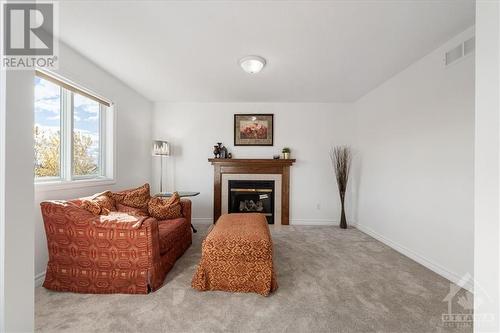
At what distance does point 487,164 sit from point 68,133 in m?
3.51

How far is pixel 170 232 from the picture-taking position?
7.48 feet

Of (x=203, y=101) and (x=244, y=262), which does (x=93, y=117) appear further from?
(x=244, y=262)

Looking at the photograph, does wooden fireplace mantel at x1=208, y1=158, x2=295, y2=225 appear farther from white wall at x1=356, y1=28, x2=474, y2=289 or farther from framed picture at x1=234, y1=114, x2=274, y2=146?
white wall at x1=356, y1=28, x2=474, y2=289

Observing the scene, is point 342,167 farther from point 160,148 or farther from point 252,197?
point 160,148

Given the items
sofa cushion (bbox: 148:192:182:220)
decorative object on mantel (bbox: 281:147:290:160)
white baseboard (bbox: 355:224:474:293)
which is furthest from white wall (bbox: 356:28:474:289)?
sofa cushion (bbox: 148:192:182:220)

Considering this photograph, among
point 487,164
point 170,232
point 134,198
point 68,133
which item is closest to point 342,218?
point 170,232

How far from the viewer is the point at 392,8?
167cm

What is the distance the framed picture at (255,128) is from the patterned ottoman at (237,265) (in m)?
2.58

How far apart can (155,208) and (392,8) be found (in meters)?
3.25

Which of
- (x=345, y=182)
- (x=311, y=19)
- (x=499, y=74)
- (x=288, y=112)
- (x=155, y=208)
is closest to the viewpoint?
(x=499, y=74)

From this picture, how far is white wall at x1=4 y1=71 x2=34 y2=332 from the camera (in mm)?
755

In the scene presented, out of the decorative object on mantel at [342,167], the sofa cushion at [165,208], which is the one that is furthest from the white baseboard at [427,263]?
the sofa cushion at [165,208]

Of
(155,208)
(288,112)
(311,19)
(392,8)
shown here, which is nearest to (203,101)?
(288,112)

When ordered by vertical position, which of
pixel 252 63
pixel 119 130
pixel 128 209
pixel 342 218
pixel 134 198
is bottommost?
pixel 342 218
